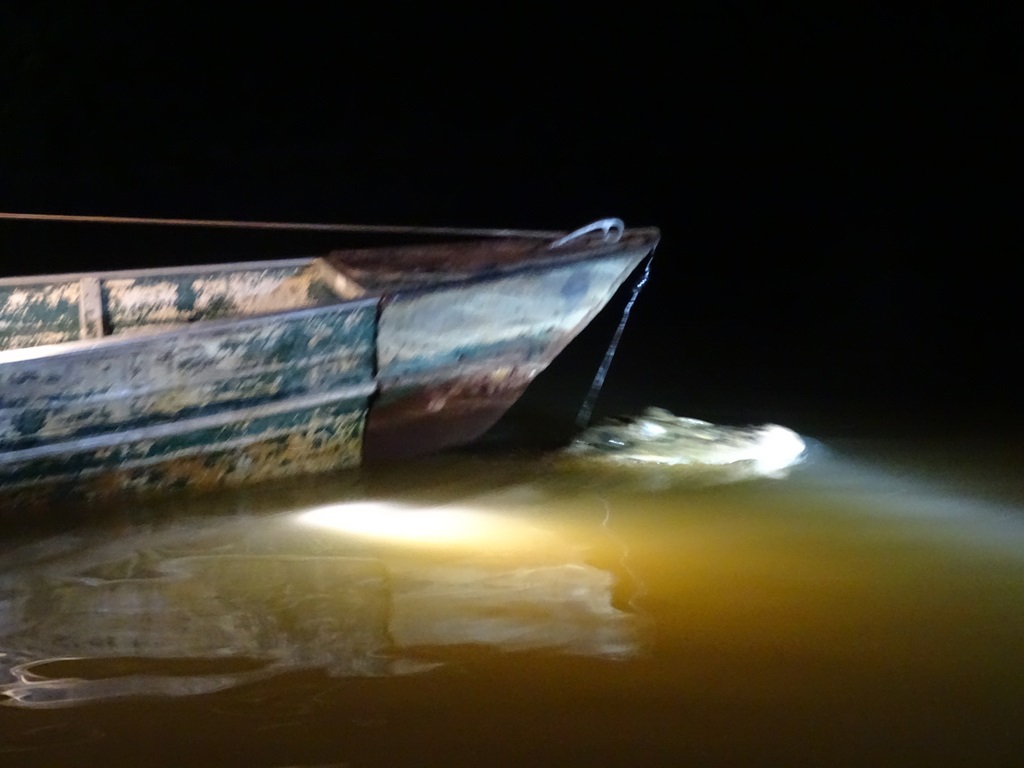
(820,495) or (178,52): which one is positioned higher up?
(178,52)

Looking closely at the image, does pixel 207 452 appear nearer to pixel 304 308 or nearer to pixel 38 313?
pixel 304 308

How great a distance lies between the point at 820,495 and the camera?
5.39 metres

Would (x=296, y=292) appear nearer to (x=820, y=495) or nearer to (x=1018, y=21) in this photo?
(x=820, y=495)

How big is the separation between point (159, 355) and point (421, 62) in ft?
60.5

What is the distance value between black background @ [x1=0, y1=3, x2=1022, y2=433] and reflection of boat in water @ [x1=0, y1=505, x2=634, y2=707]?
10.7 feet

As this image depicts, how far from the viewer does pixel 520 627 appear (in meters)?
3.75

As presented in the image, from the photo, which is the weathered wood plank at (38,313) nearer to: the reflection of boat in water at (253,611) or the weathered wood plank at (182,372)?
the weathered wood plank at (182,372)

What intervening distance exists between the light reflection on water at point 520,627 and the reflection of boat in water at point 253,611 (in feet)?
0.04

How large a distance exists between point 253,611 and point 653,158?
631 inches

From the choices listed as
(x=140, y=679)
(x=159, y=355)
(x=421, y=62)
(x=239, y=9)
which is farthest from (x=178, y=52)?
(x=140, y=679)

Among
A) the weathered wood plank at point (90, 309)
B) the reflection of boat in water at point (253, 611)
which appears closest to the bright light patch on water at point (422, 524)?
the reflection of boat in water at point (253, 611)

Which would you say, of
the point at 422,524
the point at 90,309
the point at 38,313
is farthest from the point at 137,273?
the point at 422,524

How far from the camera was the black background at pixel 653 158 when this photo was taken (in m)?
8.99

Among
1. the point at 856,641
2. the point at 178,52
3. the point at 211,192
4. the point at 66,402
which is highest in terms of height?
the point at 178,52
